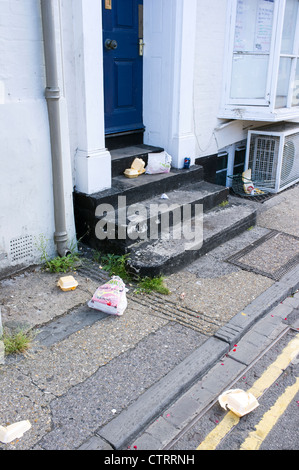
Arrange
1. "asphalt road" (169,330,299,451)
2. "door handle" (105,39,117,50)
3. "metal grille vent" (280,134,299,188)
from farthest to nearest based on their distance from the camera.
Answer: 1. "metal grille vent" (280,134,299,188)
2. "door handle" (105,39,117,50)
3. "asphalt road" (169,330,299,451)

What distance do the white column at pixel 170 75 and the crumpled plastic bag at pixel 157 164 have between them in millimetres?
329

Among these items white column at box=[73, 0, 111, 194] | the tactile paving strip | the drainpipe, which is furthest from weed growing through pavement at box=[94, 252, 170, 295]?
the tactile paving strip

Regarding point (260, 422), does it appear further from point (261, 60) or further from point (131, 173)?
point (261, 60)

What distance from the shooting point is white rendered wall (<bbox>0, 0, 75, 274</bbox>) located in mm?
3934

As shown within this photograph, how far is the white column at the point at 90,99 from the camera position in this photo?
14.8ft

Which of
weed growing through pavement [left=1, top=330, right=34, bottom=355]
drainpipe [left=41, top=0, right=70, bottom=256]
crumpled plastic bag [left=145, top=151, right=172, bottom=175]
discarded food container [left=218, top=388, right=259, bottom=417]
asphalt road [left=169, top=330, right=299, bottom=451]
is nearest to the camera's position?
asphalt road [left=169, top=330, right=299, bottom=451]

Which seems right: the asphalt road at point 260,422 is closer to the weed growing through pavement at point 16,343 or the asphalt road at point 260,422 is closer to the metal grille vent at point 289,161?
Answer: the weed growing through pavement at point 16,343

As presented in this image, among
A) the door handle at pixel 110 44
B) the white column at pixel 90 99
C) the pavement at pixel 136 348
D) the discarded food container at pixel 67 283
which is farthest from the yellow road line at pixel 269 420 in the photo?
the door handle at pixel 110 44

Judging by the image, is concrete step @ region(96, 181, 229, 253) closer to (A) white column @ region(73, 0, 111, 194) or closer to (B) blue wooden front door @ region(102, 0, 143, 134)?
(A) white column @ region(73, 0, 111, 194)

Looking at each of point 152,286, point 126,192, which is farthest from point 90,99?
point 152,286

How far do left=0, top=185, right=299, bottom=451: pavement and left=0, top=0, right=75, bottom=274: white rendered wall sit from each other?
0.45 meters
